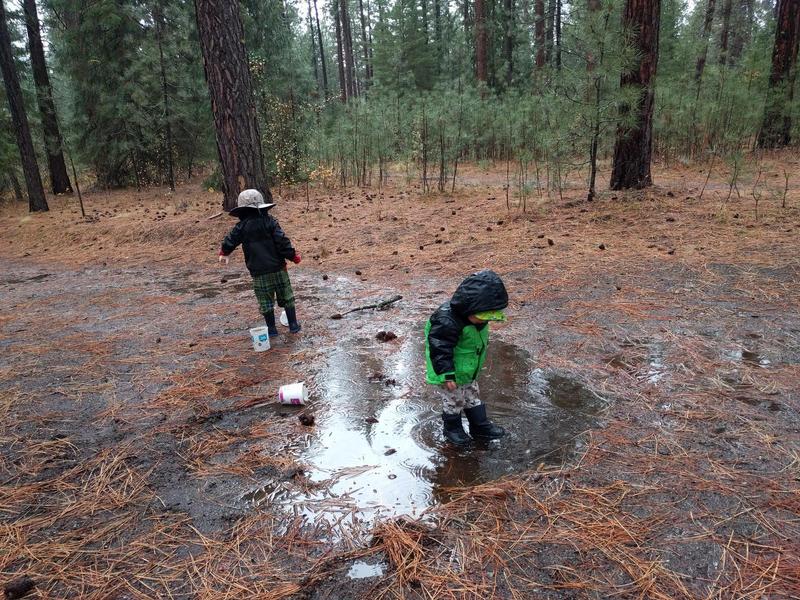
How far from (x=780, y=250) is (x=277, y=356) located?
224 inches

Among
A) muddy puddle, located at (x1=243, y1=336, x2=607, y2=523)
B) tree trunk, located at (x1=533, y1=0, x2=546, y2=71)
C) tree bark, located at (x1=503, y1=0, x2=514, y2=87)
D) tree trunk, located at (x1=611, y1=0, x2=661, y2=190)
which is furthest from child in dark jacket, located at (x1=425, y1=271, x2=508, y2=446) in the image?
tree bark, located at (x1=503, y1=0, x2=514, y2=87)

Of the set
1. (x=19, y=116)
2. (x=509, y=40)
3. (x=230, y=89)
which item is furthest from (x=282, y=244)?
(x=509, y=40)

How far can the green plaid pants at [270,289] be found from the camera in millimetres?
4562


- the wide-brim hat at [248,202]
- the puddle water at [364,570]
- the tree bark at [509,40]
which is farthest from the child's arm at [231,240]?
the tree bark at [509,40]

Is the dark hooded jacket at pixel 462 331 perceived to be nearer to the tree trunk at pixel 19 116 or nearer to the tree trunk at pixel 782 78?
the tree trunk at pixel 782 78

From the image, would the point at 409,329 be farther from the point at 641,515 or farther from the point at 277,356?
the point at 641,515

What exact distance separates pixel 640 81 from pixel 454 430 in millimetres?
7651

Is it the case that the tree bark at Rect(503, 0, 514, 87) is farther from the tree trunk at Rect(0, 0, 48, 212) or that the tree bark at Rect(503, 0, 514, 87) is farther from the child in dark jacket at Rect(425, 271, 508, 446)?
the child in dark jacket at Rect(425, 271, 508, 446)

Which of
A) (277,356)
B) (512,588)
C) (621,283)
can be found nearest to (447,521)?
(512,588)

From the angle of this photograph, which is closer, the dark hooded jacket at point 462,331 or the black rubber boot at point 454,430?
the dark hooded jacket at point 462,331

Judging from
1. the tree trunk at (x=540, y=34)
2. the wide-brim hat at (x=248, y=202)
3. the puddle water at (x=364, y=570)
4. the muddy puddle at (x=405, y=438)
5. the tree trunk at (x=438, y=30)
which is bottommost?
the puddle water at (x=364, y=570)

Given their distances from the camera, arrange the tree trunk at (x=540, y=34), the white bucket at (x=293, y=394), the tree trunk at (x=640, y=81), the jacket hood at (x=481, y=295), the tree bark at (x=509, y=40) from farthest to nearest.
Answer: the tree bark at (x=509, y=40) → the tree trunk at (x=540, y=34) → the tree trunk at (x=640, y=81) → the white bucket at (x=293, y=394) → the jacket hood at (x=481, y=295)

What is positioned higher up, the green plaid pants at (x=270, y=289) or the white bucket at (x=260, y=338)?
the green plaid pants at (x=270, y=289)

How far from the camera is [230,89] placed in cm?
882
